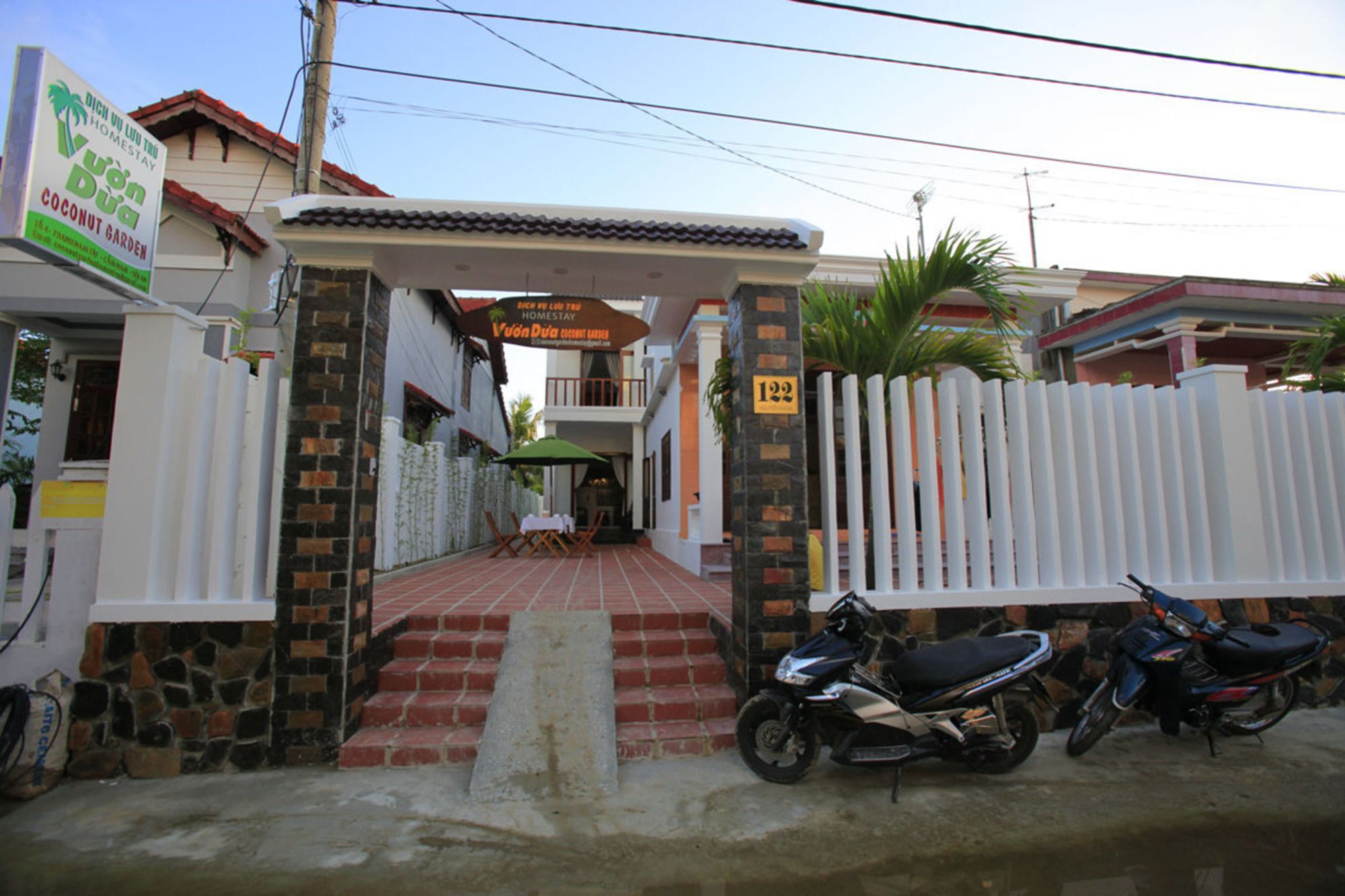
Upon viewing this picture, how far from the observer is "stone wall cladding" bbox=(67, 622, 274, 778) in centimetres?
351

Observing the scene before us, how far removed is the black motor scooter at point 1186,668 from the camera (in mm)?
3680

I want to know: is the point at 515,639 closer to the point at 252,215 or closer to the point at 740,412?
the point at 740,412

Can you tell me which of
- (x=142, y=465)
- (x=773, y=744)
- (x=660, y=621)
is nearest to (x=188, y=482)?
(x=142, y=465)

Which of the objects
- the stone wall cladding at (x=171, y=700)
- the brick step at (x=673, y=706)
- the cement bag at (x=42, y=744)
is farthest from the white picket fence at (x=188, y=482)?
the brick step at (x=673, y=706)

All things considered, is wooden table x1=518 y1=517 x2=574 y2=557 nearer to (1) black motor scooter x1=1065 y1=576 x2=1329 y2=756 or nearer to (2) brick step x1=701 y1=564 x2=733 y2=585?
(2) brick step x1=701 y1=564 x2=733 y2=585

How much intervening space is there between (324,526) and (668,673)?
2.28 meters

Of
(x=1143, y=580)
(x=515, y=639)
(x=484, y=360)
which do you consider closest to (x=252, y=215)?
(x=515, y=639)

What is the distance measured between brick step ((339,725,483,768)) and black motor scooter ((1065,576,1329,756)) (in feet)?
11.4

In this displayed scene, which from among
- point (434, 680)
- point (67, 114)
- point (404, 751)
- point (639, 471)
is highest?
point (67, 114)

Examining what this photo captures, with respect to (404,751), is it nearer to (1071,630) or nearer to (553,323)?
(553,323)

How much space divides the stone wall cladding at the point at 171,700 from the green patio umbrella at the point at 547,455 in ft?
24.3

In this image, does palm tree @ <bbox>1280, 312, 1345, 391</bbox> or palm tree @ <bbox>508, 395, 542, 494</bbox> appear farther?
palm tree @ <bbox>508, 395, 542, 494</bbox>

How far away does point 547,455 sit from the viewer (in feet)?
36.2

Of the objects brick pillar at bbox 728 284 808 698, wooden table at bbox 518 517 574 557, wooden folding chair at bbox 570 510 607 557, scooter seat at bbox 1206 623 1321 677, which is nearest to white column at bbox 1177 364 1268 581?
scooter seat at bbox 1206 623 1321 677
